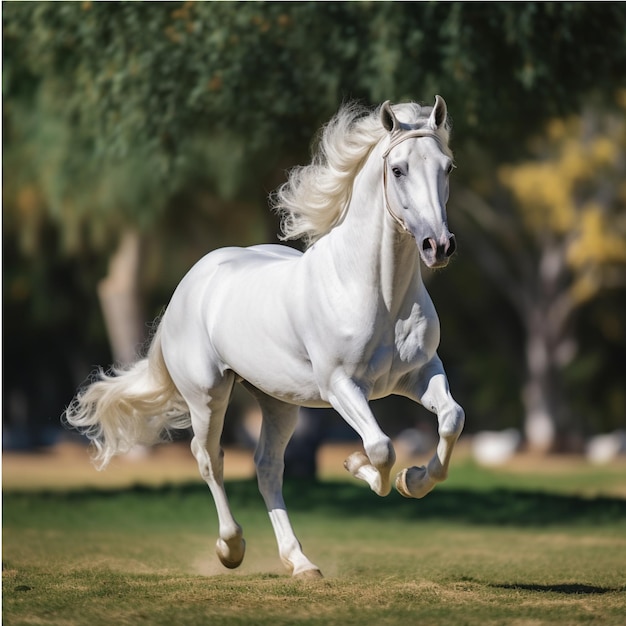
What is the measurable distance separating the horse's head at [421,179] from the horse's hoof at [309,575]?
7.51 feet

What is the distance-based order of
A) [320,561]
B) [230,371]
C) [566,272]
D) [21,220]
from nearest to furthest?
[230,371], [320,561], [21,220], [566,272]

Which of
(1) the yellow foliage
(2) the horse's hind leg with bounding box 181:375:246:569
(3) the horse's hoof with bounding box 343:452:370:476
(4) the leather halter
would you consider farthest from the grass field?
(1) the yellow foliage

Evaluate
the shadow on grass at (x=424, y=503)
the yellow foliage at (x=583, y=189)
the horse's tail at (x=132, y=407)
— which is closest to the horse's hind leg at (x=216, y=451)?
the horse's tail at (x=132, y=407)

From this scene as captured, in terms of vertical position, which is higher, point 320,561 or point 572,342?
point 572,342

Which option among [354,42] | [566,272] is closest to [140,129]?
[354,42]

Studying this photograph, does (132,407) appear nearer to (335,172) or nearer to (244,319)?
(244,319)

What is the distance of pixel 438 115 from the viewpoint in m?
6.33

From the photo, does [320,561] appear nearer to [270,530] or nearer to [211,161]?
[270,530]

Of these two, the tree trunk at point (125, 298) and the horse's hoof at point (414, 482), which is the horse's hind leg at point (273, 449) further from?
the tree trunk at point (125, 298)

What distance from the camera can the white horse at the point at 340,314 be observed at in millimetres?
6176

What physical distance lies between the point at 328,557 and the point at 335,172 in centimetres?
376

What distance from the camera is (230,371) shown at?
7699 mm

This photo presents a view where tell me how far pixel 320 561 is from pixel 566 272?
18634mm

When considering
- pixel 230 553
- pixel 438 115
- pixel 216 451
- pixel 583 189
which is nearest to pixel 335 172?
pixel 438 115
